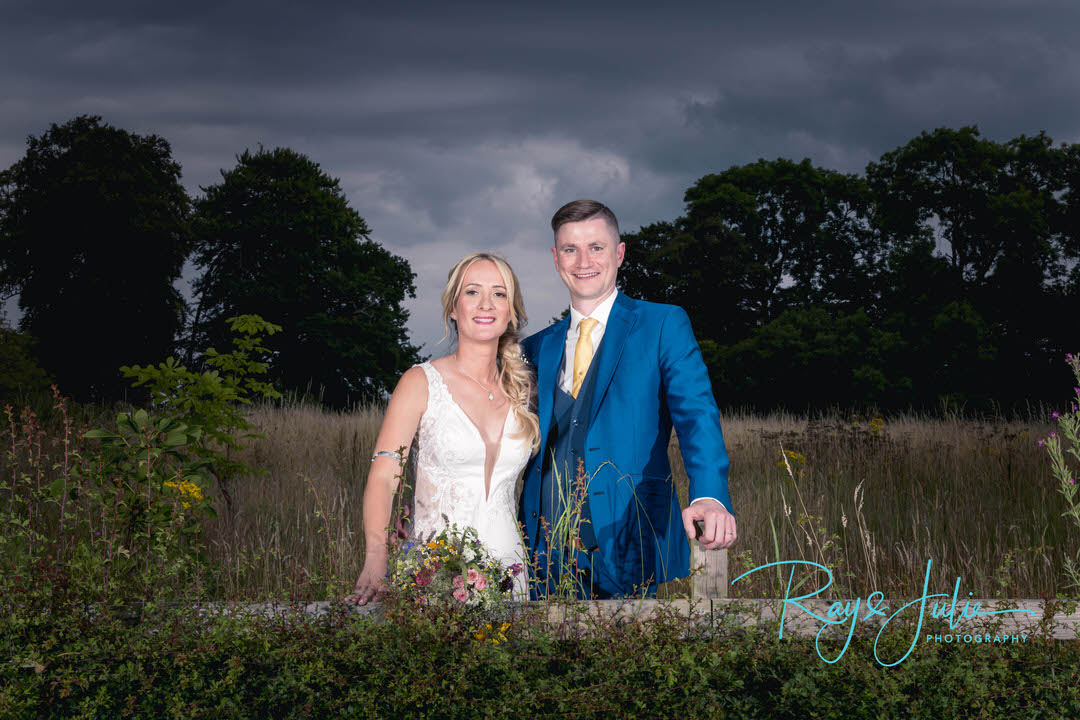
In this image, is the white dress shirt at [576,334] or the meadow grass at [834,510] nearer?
the white dress shirt at [576,334]

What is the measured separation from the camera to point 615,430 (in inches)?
136

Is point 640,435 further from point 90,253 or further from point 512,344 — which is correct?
point 90,253

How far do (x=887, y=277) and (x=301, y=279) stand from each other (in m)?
19.0

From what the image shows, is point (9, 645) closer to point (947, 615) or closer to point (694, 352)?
point (694, 352)

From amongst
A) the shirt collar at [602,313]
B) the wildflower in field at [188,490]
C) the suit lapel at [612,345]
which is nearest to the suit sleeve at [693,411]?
the suit lapel at [612,345]

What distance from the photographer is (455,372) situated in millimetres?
3836

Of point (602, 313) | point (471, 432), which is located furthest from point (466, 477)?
point (602, 313)

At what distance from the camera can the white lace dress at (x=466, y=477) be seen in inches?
143

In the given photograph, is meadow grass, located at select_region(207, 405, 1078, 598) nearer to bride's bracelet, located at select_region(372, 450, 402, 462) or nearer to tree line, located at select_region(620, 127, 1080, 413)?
bride's bracelet, located at select_region(372, 450, 402, 462)

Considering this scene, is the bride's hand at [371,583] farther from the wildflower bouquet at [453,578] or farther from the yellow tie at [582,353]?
the yellow tie at [582,353]

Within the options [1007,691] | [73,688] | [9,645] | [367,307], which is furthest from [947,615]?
[367,307]

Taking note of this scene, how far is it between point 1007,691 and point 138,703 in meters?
2.89

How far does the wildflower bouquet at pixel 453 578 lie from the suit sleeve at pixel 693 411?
840 mm

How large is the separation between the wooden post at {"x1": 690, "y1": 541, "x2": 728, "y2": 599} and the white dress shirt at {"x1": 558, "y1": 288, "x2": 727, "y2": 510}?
3.14 ft
